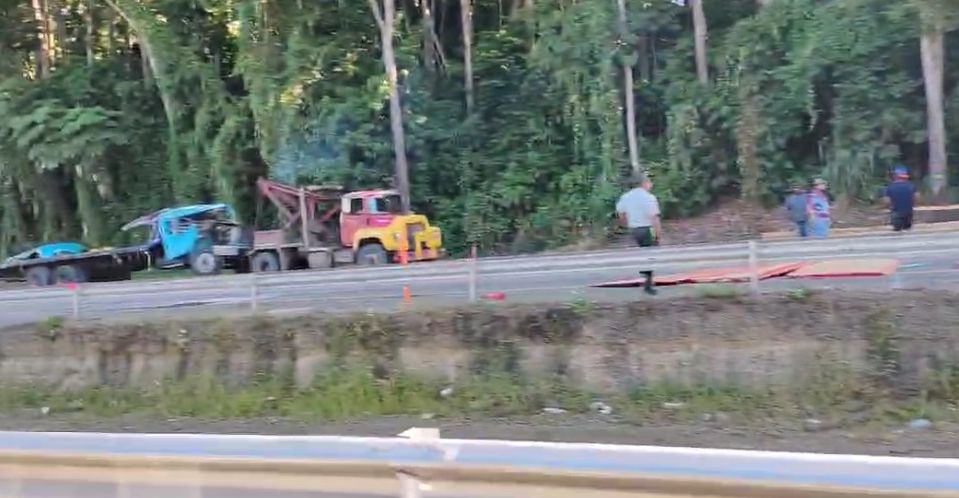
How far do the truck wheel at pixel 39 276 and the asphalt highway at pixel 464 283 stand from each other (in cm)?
1303

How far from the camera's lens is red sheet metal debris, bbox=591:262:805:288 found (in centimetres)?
1197

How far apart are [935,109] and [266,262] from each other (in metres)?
17.9

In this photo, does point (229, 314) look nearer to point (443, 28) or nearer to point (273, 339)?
point (273, 339)

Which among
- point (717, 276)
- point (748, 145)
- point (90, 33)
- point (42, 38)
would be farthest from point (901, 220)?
point (42, 38)

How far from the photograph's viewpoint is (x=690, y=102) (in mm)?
29953

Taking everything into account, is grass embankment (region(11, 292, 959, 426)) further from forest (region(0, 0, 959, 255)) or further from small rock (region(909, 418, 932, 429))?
forest (region(0, 0, 959, 255))

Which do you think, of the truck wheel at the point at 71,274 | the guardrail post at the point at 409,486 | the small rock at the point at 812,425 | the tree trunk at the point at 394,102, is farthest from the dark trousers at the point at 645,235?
the truck wheel at the point at 71,274

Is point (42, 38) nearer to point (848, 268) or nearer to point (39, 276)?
point (39, 276)

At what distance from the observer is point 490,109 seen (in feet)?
109

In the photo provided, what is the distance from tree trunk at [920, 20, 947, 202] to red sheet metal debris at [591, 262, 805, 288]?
15807mm

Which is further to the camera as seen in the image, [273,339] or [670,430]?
[273,339]

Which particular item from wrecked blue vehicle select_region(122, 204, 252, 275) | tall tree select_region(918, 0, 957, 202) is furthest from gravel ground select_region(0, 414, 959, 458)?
tall tree select_region(918, 0, 957, 202)

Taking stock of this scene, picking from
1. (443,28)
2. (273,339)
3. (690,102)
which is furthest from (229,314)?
(443,28)

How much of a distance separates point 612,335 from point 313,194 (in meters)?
17.1
